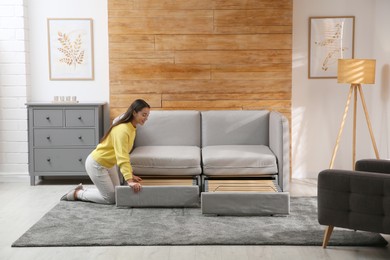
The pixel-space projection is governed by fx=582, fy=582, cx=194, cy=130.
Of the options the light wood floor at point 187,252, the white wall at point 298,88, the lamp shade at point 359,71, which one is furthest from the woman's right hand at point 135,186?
the lamp shade at point 359,71

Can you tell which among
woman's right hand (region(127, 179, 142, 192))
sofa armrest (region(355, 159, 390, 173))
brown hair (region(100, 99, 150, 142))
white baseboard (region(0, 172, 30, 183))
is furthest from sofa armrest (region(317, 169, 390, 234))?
white baseboard (region(0, 172, 30, 183))

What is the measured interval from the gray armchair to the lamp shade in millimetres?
2253

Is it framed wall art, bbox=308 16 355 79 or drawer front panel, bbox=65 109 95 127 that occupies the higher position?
framed wall art, bbox=308 16 355 79

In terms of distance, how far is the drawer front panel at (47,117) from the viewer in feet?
19.3

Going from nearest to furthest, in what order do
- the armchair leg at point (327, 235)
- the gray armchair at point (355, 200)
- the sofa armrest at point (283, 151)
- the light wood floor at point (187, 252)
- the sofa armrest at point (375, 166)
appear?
the gray armchair at point (355, 200)
the light wood floor at point (187, 252)
the armchair leg at point (327, 235)
the sofa armrest at point (375, 166)
the sofa armrest at point (283, 151)

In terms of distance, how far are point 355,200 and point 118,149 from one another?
2042 mm

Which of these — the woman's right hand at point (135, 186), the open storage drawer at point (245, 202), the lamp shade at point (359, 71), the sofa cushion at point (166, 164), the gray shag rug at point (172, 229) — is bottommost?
the gray shag rug at point (172, 229)

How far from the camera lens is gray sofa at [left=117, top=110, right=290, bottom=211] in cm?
515

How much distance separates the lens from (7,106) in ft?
20.3

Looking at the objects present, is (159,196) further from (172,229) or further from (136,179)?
(172,229)

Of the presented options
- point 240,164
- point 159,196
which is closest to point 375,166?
point 240,164

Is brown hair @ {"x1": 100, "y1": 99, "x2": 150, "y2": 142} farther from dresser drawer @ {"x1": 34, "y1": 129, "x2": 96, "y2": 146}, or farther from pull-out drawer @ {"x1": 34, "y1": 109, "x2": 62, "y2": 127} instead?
pull-out drawer @ {"x1": 34, "y1": 109, "x2": 62, "y2": 127}

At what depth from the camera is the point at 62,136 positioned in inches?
233

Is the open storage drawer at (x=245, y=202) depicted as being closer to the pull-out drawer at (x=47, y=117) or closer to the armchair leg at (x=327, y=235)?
the armchair leg at (x=327, y=235)
